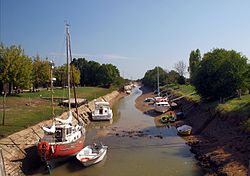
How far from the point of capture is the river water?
22875mm

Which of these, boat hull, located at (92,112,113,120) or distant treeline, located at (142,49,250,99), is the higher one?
distant treeline, located at (142,49,250,99)

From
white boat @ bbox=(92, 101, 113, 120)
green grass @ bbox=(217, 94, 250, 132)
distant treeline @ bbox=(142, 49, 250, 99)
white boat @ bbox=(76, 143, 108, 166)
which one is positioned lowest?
white boat @ bbox=(76, 143, 108, 166)

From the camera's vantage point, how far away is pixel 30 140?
27.7 m

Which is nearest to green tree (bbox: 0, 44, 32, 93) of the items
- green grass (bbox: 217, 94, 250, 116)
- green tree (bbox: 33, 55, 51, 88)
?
green tree (bbox: 33, 55, 51, 88)

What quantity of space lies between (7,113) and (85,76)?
102 meters

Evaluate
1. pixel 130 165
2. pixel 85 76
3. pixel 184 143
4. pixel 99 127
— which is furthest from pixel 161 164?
pixel 85 76

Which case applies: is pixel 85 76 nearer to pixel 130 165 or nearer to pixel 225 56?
pixel 225 56

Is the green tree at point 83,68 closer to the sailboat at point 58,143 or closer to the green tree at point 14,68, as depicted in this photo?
the green tree at point 14,68

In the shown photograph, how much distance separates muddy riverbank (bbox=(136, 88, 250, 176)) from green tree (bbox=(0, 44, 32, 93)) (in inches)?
1287

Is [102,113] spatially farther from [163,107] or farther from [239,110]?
[239,110]

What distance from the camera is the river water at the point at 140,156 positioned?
901 inches

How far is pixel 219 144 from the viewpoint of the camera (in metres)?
27.2

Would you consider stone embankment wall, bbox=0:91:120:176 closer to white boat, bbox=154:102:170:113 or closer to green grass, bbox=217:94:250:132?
green grass, bbox=217:94:250:132

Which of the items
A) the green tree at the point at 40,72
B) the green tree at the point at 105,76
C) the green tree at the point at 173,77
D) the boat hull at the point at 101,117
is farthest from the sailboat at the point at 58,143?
the green tree at the point at 173,77
